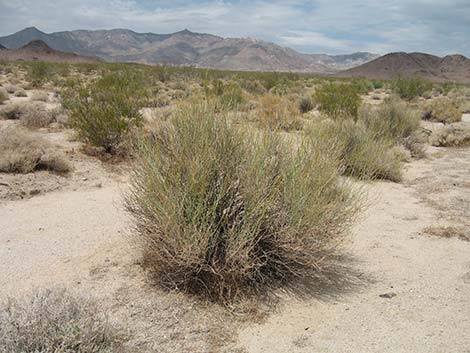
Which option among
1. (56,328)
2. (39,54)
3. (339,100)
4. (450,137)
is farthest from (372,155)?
(39,54)

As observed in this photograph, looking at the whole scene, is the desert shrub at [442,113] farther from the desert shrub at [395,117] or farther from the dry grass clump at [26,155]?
the dry grass clump at [26,155]

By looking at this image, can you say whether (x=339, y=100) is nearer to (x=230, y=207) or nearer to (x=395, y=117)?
(x=395, y=117)

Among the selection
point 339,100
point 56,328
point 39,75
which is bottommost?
point 56,328

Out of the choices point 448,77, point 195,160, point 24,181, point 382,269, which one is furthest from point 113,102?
point 448,77

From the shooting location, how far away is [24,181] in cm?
795

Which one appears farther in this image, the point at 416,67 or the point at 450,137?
the point at 416,67

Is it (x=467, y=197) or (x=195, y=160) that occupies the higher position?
(x=195, y=160)

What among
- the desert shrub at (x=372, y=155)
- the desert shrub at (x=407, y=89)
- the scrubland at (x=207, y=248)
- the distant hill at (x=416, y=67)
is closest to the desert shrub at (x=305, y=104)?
the desert shrub at (x=372, y=155)

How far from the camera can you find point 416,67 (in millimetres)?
123750

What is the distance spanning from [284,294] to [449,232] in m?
3.26

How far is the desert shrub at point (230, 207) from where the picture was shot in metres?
4.14

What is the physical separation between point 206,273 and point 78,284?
139 cm

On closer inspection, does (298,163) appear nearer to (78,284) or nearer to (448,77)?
(78,284)

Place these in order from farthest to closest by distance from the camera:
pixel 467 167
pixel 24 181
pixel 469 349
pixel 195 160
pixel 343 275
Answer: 1. pixel 467 167
2. pixel 24 181
3. pixel 343 275
4. pixel 195 160
5. pixel 469 349
